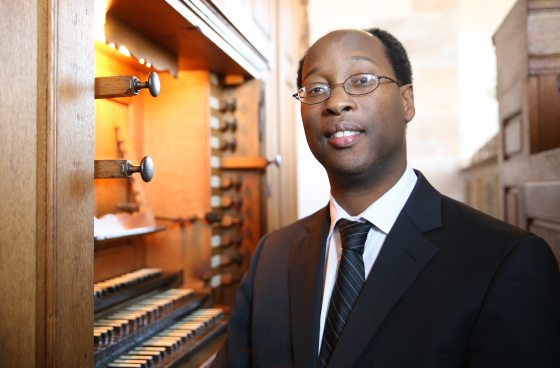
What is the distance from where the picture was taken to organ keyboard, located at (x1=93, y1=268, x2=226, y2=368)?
1.99 m

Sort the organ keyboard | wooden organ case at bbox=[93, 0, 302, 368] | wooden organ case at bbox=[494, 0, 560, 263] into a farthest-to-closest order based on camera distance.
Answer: wooden organ case at bbox=[494, 0, 560, 263] < wooden organ case at bbox=[93, 0, 302, 368] < the organ keyboard

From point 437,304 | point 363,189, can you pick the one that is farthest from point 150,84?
point 437,304

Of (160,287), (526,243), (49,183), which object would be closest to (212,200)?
(160,287)

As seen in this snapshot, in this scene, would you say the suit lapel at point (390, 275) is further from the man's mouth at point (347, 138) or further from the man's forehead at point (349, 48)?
the man's forehead at point (349, 48)

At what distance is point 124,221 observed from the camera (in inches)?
102

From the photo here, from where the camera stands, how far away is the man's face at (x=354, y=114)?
1448mm

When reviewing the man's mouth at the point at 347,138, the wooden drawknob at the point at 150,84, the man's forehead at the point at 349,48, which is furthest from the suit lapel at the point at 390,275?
the wooden drawknob at the point at 150,84

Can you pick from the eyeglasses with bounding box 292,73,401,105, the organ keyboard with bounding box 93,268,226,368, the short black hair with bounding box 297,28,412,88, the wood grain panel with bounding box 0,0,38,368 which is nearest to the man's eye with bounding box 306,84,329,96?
the eyeglasses with bounding box 292,73,401,105

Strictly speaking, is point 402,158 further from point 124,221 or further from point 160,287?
point 160,287

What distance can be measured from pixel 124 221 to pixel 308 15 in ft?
14.1

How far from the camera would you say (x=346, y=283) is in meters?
1.42

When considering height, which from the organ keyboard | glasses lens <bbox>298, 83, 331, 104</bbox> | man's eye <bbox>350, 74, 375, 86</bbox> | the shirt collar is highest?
man's eye <bbox>350, 74, 375, 86</bbox>

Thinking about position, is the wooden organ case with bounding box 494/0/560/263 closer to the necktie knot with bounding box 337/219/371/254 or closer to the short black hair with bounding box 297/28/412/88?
the short black hair with bounding box 297/28/412/88

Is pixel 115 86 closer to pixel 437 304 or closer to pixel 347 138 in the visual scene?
pixel 347 138
